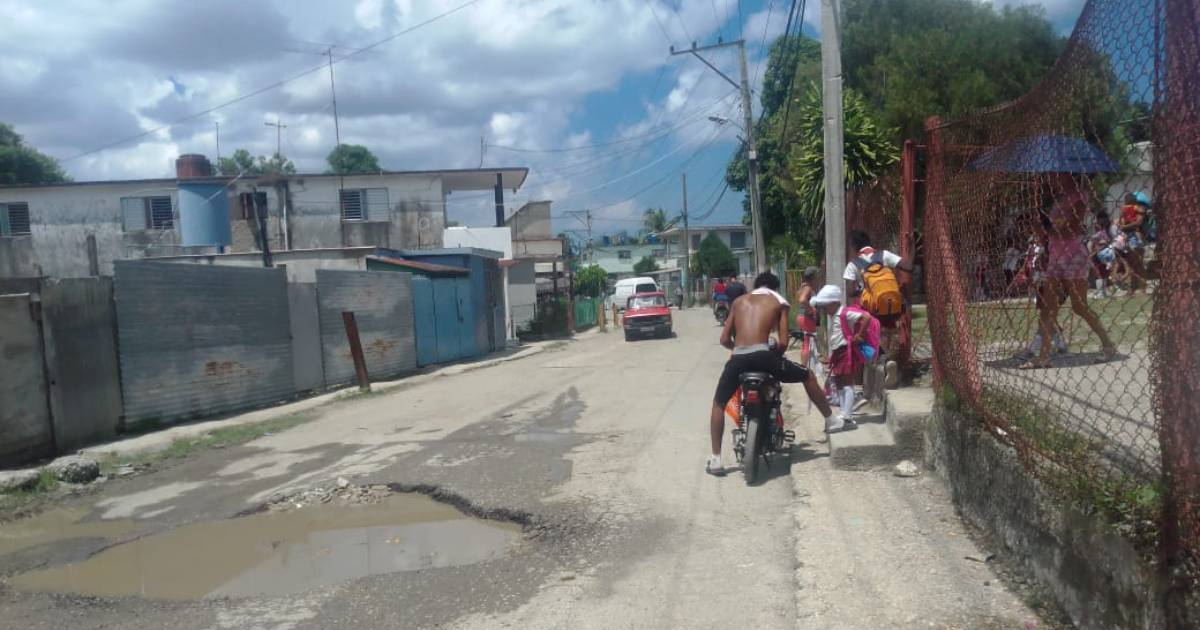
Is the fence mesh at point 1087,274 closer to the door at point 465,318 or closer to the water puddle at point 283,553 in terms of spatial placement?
the water puddle at point 283,553

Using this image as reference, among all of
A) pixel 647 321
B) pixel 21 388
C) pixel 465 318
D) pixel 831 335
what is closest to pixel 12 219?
pixel 465 318

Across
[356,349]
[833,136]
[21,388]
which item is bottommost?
[356,349]

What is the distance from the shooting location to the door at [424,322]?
20562mm

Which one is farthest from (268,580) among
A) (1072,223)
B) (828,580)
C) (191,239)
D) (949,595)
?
(191,239)

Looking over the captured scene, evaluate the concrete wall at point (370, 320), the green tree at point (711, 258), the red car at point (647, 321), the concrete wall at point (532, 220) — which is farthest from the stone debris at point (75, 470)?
the green tree at point (711, 258)

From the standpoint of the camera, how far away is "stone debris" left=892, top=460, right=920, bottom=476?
6332mm

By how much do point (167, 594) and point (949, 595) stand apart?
14.3ft

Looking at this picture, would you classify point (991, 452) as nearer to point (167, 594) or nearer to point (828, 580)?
point (828, 580)

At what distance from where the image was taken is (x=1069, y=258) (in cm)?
405

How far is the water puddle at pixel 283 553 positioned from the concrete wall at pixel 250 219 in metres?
26.7

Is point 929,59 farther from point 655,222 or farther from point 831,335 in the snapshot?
point 655,222

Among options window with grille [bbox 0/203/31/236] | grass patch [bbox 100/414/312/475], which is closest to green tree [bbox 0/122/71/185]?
window with grille [bbox 0/203/31/236]

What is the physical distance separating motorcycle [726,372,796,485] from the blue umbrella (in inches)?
94.2

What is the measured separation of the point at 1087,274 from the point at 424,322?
18009 millimetres
